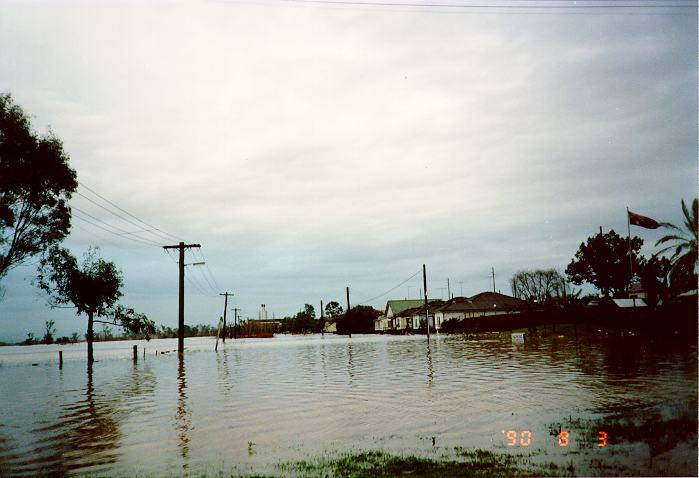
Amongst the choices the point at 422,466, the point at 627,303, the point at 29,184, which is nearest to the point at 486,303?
the point at 627,303

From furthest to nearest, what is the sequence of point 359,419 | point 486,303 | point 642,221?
point 486,303 < point 642,221 < point 359,419

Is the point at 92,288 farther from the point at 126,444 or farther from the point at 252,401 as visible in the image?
the point at 126,444

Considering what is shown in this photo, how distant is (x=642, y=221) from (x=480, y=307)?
220 feet

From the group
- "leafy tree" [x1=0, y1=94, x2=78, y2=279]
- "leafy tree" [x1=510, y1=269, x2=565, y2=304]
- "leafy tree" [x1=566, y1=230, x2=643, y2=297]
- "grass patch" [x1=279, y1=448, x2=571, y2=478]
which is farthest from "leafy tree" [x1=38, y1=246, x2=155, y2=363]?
"leafy tree" [x1=510, y1=269, x2=565, y2=304]

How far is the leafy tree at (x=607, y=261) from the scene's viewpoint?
82219 mm

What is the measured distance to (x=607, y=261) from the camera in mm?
83250

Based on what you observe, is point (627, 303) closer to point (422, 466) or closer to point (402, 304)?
point (422, 466)

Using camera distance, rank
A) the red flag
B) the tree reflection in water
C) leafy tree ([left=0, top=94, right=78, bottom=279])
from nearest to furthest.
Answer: the tree reflection in water, leafy tree ([left=0, top=94, right=78, bottom=279]), the red flag

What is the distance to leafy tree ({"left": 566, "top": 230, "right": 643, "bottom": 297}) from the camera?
270ft

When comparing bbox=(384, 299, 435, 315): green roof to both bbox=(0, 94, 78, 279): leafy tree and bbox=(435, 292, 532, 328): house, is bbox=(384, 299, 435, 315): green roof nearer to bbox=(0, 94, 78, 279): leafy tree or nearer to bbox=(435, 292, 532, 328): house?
bbox=(435, 292, 532, 328): house

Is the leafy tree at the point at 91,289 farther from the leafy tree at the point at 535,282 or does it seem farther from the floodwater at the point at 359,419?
the leafy tree at the point at 535,282

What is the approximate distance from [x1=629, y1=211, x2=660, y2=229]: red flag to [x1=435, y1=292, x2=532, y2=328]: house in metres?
61.8

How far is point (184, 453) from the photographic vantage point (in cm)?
1039

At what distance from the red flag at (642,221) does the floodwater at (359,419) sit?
55.4 feet
